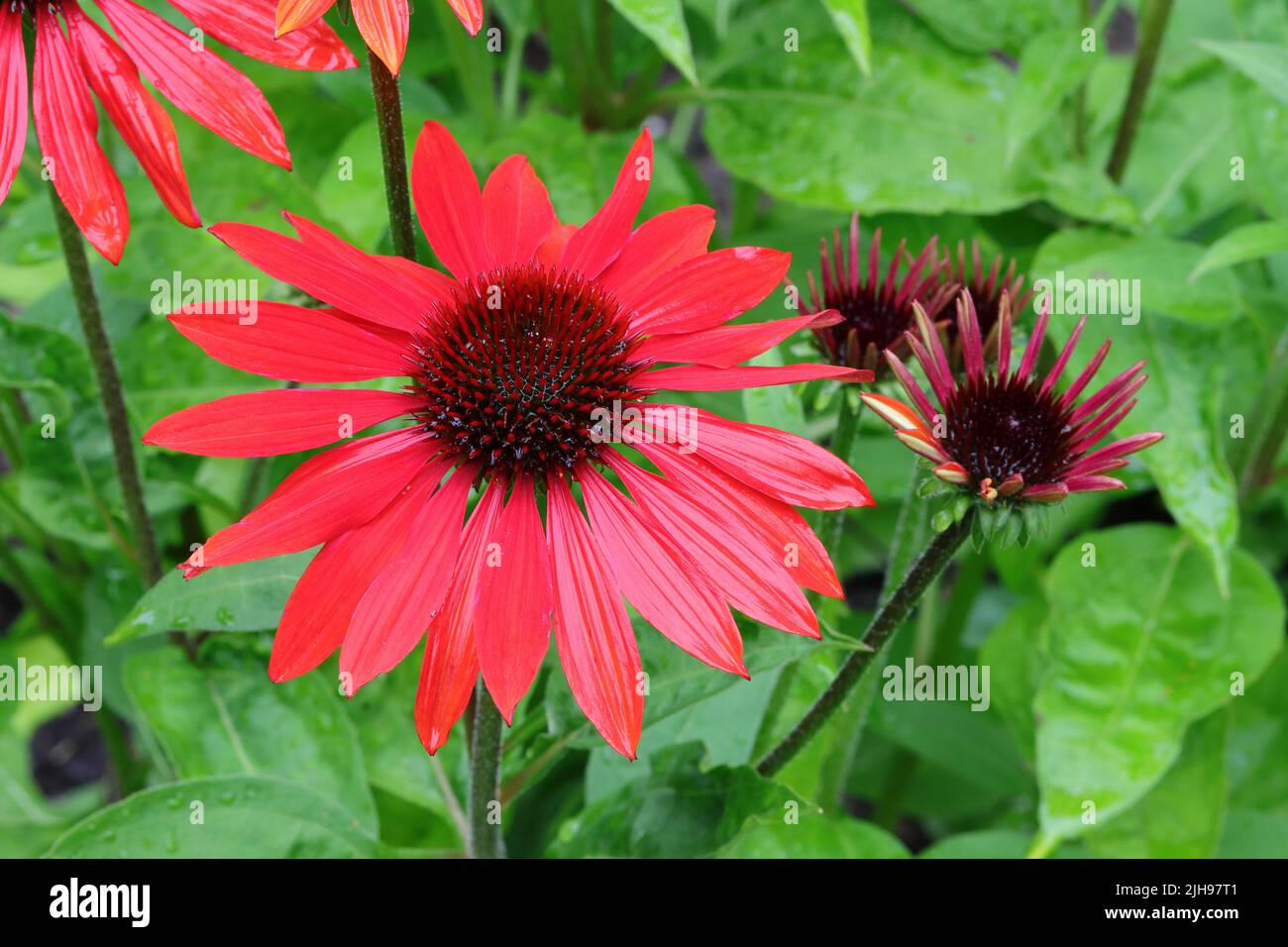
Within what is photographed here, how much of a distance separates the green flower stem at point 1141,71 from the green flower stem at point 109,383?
1002mm

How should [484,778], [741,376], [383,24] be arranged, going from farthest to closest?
[484,778], [741,376], [383,24]

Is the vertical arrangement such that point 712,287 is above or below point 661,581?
above

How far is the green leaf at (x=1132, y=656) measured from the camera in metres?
1.05

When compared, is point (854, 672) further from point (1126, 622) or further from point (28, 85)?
point (28, 85)

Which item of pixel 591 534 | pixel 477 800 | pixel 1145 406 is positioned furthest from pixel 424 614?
pixel 1145 406

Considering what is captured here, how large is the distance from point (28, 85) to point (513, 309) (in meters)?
0.35

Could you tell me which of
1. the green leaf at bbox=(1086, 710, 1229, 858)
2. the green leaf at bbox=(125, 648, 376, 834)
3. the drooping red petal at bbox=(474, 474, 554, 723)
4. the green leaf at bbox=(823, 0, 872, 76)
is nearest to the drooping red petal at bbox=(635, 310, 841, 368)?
the drooping red petal at bbox=(474, 474, 554, 723)

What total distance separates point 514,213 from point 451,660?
263mm

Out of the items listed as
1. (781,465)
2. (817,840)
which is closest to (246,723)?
(817,840)

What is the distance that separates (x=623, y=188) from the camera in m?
0.67

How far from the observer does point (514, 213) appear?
72 cm

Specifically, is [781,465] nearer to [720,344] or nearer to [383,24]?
[720,344]

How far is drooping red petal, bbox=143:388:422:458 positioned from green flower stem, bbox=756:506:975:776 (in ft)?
1.01

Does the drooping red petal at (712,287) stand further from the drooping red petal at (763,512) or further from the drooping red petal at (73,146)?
the drooping red petal at (73,146)
